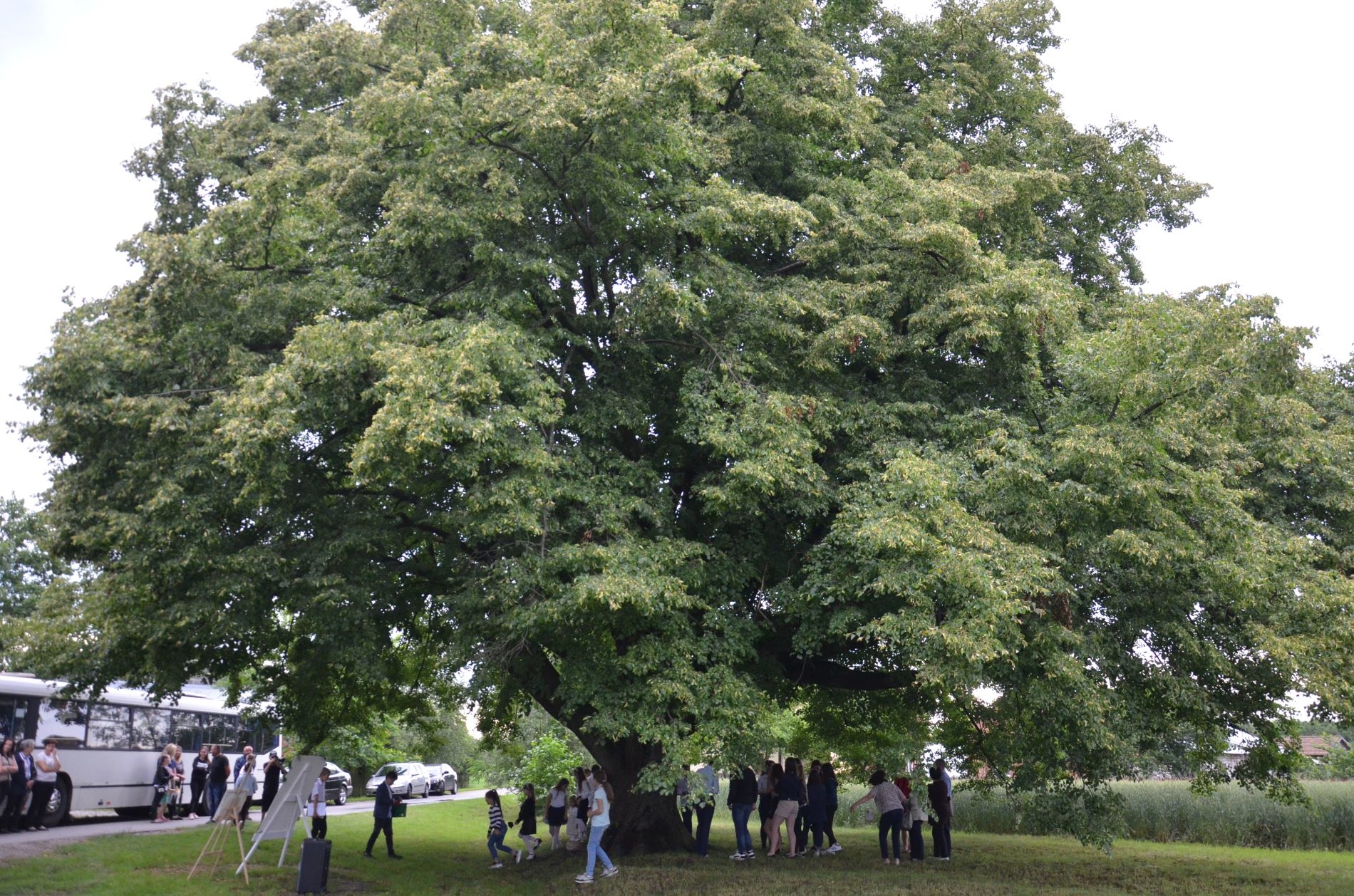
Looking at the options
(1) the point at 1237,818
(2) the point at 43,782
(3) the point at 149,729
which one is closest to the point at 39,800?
(2) the point at 43,782

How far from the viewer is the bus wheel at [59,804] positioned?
19.0 m

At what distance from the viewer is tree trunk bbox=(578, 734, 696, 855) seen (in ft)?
56.6

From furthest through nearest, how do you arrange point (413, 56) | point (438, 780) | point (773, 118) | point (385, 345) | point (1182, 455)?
1. point (438, 780)
2. point (773, 118)
3. point (413, 56)
4. point (1182, 455)
5. point (385, 345)

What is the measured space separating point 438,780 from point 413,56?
1442 inches

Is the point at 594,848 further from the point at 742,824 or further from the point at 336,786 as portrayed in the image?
the point at 336,786

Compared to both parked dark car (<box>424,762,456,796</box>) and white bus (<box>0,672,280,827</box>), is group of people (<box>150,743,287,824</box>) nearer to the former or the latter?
white bus (<box>0,672,280,827</box>)

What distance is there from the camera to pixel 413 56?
50.4 feet

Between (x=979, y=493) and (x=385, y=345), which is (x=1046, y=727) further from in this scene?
(x=385, y=345)

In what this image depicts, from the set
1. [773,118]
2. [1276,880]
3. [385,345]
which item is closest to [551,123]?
[385,345]

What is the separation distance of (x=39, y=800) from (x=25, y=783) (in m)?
1.05

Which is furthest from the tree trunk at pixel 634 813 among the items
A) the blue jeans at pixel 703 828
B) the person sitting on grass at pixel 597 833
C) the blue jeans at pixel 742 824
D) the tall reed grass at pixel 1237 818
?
the tall reed grass at pixel 1237 818

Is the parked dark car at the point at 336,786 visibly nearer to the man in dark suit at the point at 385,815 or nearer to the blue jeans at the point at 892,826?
the man in dark suit at the point at 385,815

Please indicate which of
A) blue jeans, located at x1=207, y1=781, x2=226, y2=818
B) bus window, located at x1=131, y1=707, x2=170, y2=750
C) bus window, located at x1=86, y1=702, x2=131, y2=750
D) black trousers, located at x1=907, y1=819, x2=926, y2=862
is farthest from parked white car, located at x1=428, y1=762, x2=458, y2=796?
black trousers, located at x1=907, y1=819, x2=926, y2=862

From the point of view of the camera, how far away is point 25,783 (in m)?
17.4
